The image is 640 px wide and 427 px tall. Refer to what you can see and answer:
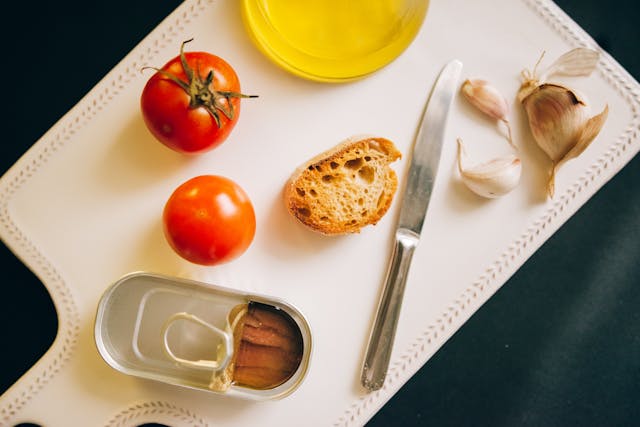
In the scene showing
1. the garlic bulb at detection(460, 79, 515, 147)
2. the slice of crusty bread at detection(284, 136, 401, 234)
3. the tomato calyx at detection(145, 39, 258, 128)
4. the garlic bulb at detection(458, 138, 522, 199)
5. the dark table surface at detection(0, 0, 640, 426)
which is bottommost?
the dark table surface at detection(0, 0, 640, 426)

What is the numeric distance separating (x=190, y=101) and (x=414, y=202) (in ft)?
1.54

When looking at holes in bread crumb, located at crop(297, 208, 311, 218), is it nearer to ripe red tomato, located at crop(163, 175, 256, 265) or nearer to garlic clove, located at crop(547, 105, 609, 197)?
ripe red tomato, located at crop(163, 175, 256, 265)

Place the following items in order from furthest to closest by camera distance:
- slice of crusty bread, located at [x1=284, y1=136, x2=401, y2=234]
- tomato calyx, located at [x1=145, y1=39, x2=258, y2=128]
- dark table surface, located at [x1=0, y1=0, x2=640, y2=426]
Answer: dark table surface, located at [x1=0, y1=0, x2=640, y2=426], slice of crusty bread, located at [x1=284, y1=136, x2=401, y2=234], tomato calyx, located at [x1=145, y1=39, x2=258, y2=128]

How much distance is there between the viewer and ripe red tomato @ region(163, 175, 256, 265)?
0.86 metres

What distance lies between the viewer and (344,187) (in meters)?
0.95

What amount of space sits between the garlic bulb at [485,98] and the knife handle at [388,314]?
29 centimetres

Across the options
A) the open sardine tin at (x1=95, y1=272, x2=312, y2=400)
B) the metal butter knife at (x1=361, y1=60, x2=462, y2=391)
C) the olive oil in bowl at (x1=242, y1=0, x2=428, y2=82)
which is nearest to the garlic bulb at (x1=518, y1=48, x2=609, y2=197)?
the metal butter knife at (x1=361, y1=60, x2=462, y2=391)

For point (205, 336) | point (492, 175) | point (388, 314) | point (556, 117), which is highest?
point (556, 117)

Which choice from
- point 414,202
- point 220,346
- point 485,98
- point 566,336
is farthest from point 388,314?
point 566,336

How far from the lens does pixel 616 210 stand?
145 cm

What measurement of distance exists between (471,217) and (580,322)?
69cm

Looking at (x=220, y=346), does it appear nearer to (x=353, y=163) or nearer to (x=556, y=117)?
(x=353, y=163)

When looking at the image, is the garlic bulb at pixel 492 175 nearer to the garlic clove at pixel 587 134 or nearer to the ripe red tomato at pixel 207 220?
the garlic clove at pixel 587 134

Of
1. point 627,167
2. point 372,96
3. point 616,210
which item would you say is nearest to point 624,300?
point 616,210
